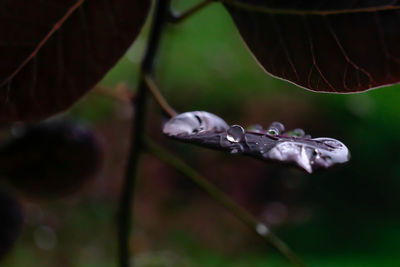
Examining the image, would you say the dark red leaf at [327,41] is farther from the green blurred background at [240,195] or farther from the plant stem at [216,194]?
the green blurred background at [240,195]

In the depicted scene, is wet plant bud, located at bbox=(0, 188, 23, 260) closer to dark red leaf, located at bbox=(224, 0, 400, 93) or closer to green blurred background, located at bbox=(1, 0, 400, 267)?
dark red leaf, located at bbox=(224, 0, 400, 93)

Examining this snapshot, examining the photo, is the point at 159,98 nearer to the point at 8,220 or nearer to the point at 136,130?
the point at 136,130

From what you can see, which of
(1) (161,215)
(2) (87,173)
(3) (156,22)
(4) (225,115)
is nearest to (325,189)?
(4) (225,115)

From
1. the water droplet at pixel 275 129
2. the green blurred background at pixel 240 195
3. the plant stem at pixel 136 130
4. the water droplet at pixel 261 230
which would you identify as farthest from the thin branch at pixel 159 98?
the green blurred background at pixel 240 195

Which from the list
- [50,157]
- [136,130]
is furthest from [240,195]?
[136,130]

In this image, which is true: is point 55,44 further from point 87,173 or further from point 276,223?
point 276,223

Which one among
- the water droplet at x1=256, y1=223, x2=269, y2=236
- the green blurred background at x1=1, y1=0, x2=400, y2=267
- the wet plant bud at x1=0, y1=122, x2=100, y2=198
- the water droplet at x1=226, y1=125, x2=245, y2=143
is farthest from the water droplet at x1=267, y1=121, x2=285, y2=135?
the green blurred background at x1=1, y1=0, x2=400, y2=267
